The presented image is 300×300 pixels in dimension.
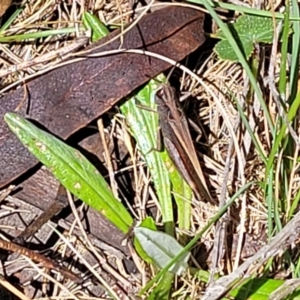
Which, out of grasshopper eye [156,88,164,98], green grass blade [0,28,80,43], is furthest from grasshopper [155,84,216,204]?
green grass blade [0,28,80,43]

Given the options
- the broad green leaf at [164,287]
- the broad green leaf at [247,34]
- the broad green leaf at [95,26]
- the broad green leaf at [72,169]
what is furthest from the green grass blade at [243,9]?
the broad green leaf at [164,287]

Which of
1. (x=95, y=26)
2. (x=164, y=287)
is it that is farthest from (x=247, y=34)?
(x=164, y=287)

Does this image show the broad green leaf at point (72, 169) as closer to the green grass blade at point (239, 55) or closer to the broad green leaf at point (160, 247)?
the broad green leaf at point (160, 247)

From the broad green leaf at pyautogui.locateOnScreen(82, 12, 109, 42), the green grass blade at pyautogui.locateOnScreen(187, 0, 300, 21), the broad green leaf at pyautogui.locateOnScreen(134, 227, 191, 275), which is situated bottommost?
the broad green leaf at pyautogui.locateOnScreen(134, 227, 191, 275)

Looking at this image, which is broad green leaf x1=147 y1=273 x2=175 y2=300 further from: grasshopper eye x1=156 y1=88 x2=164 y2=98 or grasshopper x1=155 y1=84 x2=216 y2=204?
grasshopper eye x1=156 y1=88 x2=164 y2=98

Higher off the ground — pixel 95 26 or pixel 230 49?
pixel 95 26

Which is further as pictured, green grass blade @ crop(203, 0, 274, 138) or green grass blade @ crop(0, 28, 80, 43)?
green grass blade @ crop(0, 28, 80, 43)

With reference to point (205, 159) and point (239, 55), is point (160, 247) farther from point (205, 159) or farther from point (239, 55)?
point (239, 55)
